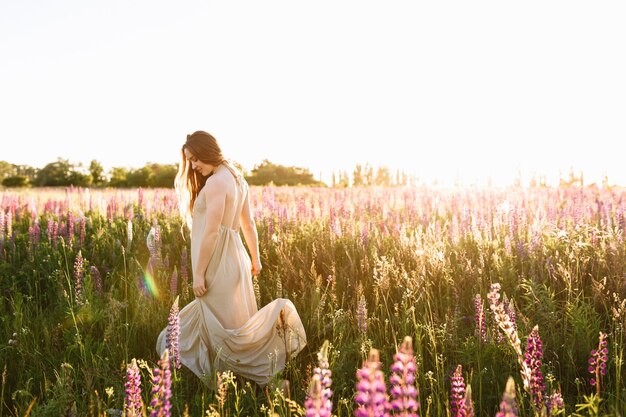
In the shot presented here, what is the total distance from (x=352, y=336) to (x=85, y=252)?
398 cm

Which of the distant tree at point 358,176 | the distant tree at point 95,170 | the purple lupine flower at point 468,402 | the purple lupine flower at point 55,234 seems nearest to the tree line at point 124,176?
the distant tree at point 95,170

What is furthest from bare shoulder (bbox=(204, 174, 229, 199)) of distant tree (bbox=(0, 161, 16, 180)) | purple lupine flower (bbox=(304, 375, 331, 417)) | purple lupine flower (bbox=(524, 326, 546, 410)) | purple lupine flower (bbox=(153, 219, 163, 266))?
distant tree (bbox=(0, 161, 16, 180))

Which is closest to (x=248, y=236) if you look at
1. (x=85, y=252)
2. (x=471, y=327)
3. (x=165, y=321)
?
(x=165, y=321)

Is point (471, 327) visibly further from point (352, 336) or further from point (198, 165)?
point (198, 165)

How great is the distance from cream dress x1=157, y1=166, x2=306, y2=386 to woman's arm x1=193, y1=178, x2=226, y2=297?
6 centimetres

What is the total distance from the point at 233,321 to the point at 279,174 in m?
40.7

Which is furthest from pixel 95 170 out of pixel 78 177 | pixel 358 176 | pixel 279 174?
pixel 358 176

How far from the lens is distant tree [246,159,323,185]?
42969mm

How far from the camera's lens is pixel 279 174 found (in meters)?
44.5

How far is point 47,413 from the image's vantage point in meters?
3.25

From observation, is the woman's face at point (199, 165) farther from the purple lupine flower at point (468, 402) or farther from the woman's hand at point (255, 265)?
the purple lupine flower at point (468, 402)

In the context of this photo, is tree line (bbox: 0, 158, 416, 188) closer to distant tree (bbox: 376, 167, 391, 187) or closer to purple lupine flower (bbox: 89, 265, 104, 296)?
distant tree (bbox: 376, 167, 391, 187)

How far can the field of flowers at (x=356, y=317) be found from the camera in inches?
117

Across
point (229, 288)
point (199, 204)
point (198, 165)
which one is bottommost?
point (229, 288)
